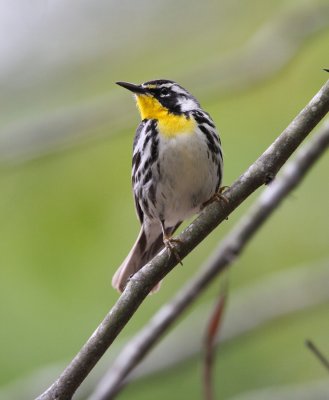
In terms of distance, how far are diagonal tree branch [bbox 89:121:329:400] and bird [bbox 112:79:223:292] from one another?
482 mm

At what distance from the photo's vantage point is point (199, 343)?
5.45 metres

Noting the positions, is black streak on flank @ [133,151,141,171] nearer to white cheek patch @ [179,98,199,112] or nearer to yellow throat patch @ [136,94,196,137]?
yellow throat patch @ [136,94,196,137]

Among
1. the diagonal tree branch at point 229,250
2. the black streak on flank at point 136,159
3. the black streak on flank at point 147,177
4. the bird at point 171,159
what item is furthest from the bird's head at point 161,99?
the diagonal tree branch at point 229,250

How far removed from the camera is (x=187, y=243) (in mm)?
3113

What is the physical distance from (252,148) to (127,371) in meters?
3.08

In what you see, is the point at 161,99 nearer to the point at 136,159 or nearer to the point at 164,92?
the point at 164,92

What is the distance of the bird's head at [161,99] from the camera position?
4.72 m

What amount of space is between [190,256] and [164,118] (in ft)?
7.77

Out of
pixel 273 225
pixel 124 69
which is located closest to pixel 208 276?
pixel 273 225

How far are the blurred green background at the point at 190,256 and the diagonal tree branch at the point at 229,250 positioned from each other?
4.84ft

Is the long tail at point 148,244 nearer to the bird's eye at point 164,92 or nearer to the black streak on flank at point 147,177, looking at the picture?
the black streak on flank at point 147,177

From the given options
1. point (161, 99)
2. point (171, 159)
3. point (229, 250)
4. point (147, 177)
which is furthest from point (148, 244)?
point (229, 250)

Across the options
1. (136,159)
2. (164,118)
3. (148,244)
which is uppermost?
(164,118)

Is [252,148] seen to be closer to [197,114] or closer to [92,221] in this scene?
[92,221]
